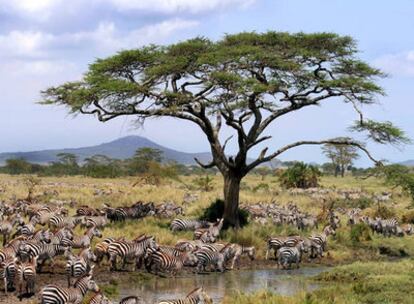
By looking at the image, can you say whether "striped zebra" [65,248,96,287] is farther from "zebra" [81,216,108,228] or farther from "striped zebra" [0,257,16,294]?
"zebra" [81,216,108,228]

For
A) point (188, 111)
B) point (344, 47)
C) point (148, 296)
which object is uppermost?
point (344, 47)

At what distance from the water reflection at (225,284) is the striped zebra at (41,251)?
2423mm

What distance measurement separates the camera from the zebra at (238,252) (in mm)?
21447

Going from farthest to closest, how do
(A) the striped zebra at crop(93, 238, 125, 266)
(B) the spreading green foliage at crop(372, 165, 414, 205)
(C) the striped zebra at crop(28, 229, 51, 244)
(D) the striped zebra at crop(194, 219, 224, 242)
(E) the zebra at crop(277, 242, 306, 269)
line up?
(B) the spreading green foliage at crop(372, 165, 414, 205), (D) the striped zebra at crop(194, 219, 224, 242), (E) the zebra at crop(277, 242, 306, 269), (A) the striped zebra at crop(93, 238, 125, 266), (C) the striped zebra at crop(28, 229, 51, 244)

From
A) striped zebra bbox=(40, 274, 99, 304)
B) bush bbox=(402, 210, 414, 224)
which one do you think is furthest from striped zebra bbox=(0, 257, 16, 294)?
bush bbox=(402, 210, 414, 224)

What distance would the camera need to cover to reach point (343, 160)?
99.3m

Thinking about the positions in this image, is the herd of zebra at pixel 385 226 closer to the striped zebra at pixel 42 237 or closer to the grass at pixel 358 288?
the grass at pixel 358 288

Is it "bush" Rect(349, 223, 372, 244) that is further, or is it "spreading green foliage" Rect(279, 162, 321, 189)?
"spreading green foliage" Rect(279, 162, 321, 189)

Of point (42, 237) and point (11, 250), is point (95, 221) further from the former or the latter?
point (11, 250)

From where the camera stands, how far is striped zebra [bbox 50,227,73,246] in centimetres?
1931

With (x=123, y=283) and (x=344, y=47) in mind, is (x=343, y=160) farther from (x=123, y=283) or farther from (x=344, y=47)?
(x=123, y=283)

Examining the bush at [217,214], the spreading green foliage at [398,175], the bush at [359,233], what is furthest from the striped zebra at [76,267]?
the spreading green foliage at [398,175]

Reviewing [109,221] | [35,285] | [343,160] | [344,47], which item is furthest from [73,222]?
[343,160]

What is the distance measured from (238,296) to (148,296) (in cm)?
254
